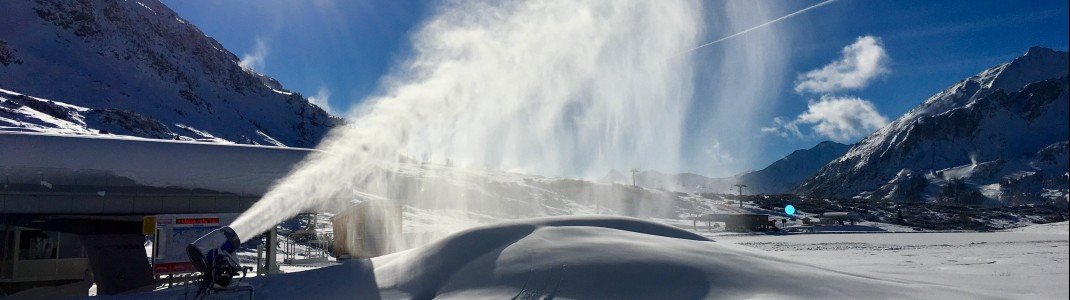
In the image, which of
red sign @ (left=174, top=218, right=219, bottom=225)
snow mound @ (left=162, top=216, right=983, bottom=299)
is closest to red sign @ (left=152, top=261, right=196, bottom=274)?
red sign @ (left=174, top=218, right=219, bottom=225)

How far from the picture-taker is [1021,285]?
1479 cm

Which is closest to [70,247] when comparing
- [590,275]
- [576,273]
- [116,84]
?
[576,273]

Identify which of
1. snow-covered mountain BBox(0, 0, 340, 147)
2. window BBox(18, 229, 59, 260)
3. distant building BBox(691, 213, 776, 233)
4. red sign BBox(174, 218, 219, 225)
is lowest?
distant building BBox(691, 213, 776, 233)

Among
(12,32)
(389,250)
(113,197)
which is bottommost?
(389,250)

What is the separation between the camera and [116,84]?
14938 cm

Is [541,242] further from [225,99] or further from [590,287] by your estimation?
[225,99]

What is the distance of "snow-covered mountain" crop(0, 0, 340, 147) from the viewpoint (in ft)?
366

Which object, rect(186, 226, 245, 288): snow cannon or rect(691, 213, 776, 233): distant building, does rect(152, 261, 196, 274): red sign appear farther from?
rect(691, 213, 776, 233): distant building

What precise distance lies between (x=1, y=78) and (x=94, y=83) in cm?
1924

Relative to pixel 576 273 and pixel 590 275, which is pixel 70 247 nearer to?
pixel 576 273

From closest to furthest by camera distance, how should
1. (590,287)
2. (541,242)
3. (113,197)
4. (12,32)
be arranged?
(590,287)
(541,242)
(113,197)
(12,32)

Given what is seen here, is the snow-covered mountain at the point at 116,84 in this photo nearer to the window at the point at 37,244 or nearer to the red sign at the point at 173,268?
the window at the point at 37,244

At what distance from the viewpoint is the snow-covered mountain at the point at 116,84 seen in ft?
366

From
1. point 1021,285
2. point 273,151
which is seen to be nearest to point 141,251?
point 273,151
